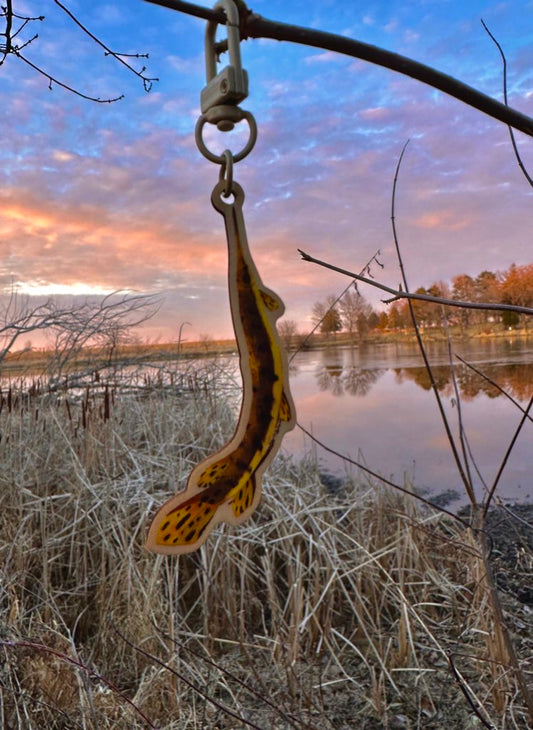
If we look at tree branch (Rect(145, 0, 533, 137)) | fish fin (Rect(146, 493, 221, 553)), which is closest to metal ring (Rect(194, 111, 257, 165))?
tree branch (Rect(145, 0, 533, 137))

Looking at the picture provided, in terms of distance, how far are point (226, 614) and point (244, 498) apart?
1.62 m

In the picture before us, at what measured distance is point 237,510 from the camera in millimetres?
702

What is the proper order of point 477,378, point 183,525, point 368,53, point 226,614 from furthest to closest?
point 477,378 → point 226,614 → point 368,53 → point 183,525

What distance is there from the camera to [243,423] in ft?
2.31

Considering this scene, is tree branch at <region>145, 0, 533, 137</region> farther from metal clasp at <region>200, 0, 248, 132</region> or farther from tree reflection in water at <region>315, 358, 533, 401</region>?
tree reflection in water at <region>315, 358, 533, 401</region>

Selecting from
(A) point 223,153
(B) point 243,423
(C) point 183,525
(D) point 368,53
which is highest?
(D) point 368,53

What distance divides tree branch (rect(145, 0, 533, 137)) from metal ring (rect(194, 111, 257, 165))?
5.3 inches

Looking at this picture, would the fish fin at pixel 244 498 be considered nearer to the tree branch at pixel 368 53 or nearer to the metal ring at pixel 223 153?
the metal ring at pixel 223 153

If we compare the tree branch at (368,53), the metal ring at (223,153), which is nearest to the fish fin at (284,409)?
the metal ring at (223,153)

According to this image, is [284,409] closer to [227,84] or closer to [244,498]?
[244,498]

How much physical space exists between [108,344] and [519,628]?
10.7 feet

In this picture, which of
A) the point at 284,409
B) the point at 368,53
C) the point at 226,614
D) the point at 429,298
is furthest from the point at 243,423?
the point at 226,614

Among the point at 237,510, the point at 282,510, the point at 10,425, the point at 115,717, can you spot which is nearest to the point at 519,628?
the point at 282,510

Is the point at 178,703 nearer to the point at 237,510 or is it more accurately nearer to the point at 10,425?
the point at 237,510
